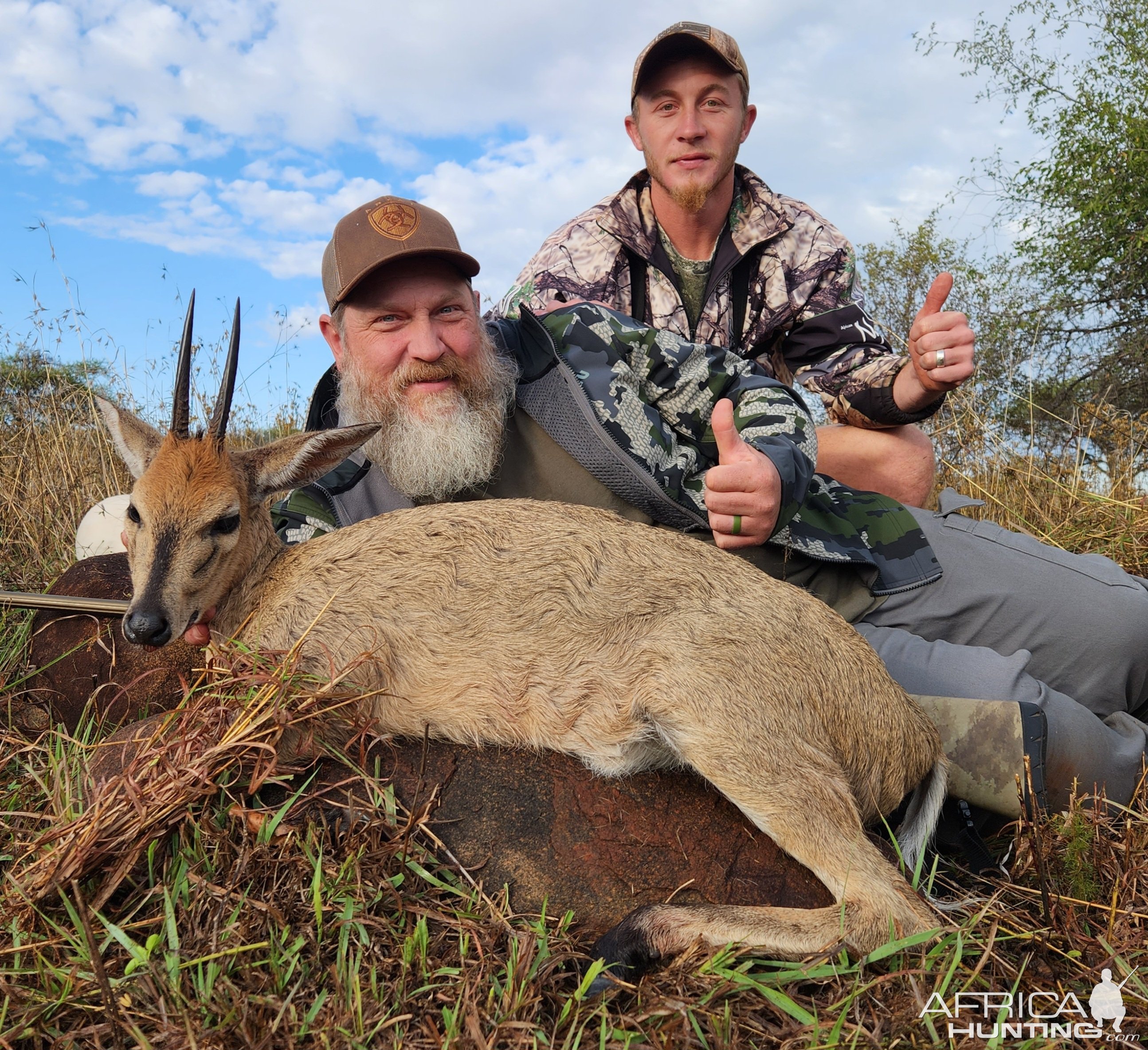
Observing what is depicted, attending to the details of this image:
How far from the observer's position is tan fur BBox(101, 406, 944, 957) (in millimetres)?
2945

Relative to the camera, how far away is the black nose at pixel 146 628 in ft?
11.1

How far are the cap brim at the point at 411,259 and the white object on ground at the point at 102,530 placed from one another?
2.00m

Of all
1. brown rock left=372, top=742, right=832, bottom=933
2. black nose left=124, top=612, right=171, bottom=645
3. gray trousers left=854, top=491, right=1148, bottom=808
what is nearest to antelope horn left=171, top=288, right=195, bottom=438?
black nose left=124, top=612, right=171, bottom=645

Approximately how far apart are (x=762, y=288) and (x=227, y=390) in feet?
14.3

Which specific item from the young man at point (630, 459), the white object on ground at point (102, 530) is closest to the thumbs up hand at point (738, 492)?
the young man at point (630, 459)

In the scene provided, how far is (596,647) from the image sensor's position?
331cm

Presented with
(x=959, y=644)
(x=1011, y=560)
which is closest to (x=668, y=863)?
(x=959, y=644)

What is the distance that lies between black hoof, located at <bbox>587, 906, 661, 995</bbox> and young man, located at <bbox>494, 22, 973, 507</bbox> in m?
4.58

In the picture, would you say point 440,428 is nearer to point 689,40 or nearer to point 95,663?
point 95,663

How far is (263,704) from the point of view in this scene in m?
3.06

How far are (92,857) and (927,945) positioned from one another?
2.56 metres

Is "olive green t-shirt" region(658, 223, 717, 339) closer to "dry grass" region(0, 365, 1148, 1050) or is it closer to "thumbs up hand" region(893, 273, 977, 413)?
"thumbs up hand" region(893, 273, 977, 413)

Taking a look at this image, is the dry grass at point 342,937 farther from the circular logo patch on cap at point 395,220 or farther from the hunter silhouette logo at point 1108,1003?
the circular logo patch on cap at point 395,220

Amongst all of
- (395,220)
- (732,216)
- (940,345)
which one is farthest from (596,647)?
(732,216)
